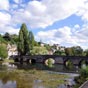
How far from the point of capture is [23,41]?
102 metres

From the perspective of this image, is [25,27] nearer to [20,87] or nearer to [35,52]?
[35,52]

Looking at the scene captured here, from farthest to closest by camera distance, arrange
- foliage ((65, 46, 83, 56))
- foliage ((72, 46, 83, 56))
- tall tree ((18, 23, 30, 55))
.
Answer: foliage ((72, 46, 83, 56)) → foliage ((65, 46, 83, 56)) → tall tree ((18, 23, 30, 55))

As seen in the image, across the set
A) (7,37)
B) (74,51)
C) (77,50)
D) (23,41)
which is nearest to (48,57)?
(23,41)

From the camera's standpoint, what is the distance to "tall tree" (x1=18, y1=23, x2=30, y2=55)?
10081cm

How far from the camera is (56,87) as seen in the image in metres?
37.3

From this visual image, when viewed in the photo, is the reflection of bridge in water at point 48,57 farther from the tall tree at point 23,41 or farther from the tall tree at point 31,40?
the tall tree at point 31,40

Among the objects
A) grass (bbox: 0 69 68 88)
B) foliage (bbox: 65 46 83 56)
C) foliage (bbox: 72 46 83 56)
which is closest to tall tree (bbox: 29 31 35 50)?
foliage (bbox: 65 46 83 56)

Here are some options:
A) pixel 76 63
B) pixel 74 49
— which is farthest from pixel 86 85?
pixel 74 49

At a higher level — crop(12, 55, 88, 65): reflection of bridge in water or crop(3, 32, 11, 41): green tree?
crop(3, 32, 11, 41): green tree

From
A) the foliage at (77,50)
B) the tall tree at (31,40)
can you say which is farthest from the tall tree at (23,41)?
the foliage at (77,50)

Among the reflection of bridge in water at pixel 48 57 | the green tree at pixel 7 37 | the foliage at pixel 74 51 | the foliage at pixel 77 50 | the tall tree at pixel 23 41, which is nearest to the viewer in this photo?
the reflection of bridge in water at pixel 48 57

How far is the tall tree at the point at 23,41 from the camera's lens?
3969 inches

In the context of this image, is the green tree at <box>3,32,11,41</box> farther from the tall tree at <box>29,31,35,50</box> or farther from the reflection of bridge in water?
the tall tree at <box>29,31,35,50</box>

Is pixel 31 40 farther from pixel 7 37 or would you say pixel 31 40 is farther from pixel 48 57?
pixel 7 37
